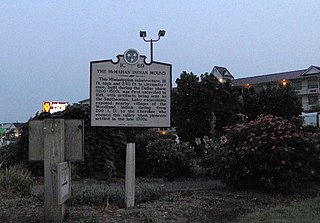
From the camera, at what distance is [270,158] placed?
9.53 metres

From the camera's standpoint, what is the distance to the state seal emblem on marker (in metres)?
8.20

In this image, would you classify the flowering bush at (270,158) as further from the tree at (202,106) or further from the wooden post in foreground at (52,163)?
the tree at (202,106)

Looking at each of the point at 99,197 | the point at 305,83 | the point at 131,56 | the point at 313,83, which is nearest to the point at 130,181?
the point at 99,197

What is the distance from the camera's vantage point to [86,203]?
7.83m

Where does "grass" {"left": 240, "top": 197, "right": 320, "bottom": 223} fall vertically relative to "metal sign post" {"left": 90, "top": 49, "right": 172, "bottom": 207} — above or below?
below

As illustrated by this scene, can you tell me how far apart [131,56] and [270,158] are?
11.9 feet

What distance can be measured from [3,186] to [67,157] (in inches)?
104

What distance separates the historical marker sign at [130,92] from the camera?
808 cm

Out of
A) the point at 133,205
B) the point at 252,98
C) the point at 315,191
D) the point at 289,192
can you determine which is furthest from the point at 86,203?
the point at 252,98

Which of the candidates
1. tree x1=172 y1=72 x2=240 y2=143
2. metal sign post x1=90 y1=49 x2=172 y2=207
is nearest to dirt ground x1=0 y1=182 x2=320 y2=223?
metal sign post x1=90 y1=49 x2=172 y2=207

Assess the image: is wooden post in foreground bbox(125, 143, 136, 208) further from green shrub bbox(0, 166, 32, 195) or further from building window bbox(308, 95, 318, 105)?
building window bbox(308, 95, 318, 105)

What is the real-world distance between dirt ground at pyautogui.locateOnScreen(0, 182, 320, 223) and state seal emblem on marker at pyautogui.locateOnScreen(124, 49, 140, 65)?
8.17ft

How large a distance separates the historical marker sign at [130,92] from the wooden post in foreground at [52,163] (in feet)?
4.58

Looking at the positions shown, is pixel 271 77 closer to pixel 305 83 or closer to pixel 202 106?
pixel 305 83
